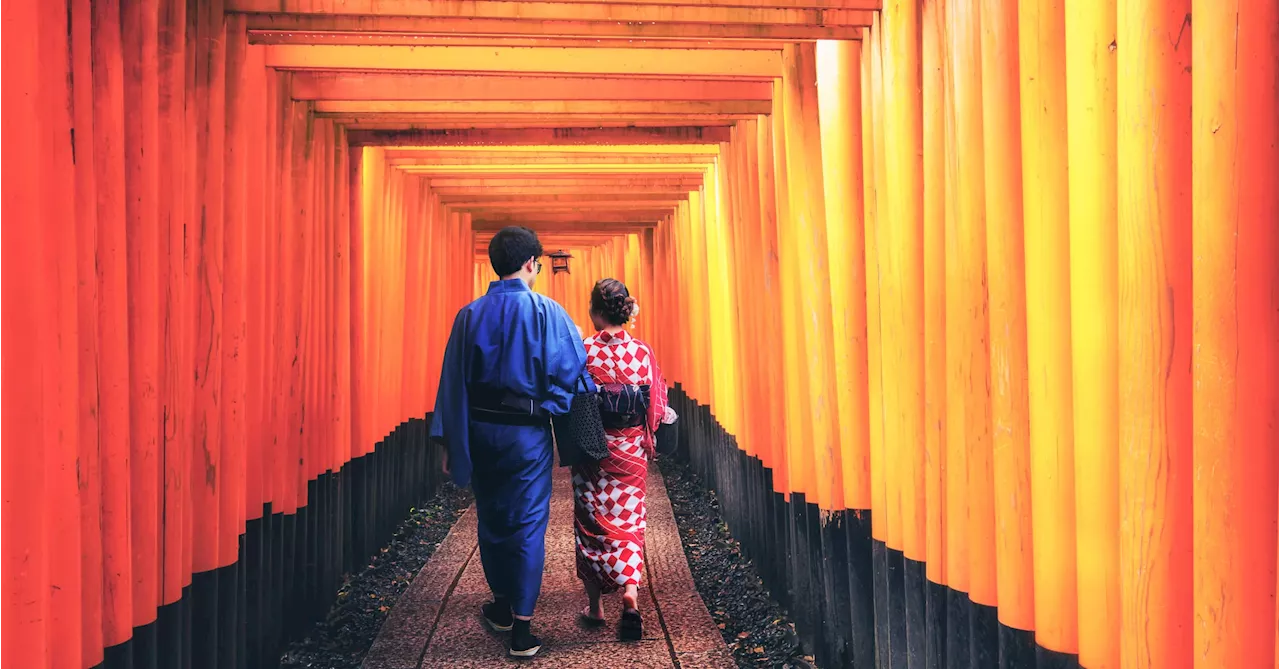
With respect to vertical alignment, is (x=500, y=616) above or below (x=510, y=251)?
below

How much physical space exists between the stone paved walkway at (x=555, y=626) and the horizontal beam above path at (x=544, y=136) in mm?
2891

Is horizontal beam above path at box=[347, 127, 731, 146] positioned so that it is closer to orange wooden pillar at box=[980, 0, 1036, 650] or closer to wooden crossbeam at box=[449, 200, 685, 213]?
wooden crossbeam at box=[449, 200, 685, 213]

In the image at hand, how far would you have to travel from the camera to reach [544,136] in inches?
259

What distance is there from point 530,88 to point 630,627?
9.80 feet

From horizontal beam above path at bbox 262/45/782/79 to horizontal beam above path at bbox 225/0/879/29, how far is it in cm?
87

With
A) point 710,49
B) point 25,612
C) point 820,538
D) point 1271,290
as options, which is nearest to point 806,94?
point 710,49

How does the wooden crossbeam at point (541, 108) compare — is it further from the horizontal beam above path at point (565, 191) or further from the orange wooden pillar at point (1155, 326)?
the orange wooden pillar at point (1155, 326)

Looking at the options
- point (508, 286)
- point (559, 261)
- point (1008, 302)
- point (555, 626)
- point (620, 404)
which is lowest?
point (555, 626)

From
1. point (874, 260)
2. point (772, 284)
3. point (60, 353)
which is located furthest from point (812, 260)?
point (60, 353)

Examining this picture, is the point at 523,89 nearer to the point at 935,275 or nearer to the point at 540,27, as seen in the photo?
the point at 540,27

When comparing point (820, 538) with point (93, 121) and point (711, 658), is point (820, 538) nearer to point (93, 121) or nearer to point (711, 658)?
point (711, 658)

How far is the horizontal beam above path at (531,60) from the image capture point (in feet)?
15.2

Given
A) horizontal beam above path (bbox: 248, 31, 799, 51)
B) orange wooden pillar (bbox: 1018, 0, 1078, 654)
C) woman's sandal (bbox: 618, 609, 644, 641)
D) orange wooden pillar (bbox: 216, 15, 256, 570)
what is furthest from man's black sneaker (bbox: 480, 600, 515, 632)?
orange wooden pillar (bbox: 1018, 0, 1078, 654)

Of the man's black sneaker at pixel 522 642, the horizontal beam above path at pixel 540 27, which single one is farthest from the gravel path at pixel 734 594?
the horizontal beam above path at pixel 540 27
